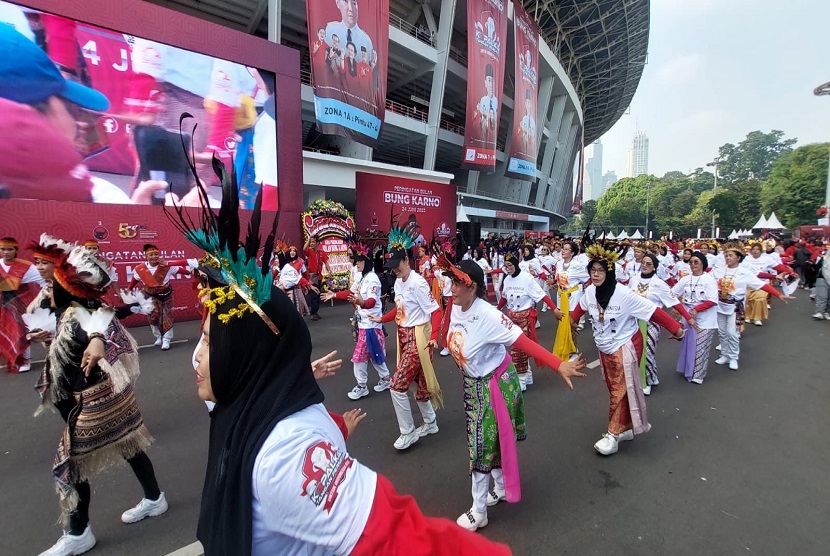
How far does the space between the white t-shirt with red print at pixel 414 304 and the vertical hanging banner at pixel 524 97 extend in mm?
23222

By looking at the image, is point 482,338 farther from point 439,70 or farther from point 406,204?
point 439,70

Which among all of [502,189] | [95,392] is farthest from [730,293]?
[502,189]

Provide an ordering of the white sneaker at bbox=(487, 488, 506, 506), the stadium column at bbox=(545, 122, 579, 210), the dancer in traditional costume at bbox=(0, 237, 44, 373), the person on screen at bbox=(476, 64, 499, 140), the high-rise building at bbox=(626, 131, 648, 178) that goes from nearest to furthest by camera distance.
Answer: the white sneaker at bbox=(487, 488, 506, 506)
the dancer in traditional costume at bbox=(0, 237, 44, 373)
the person on screen at bbox=(476, 64, 499, 140)
the stadium column at bbox=(545, 122, 579, 210)
the high-rise building at bbox=(626, 131, 648, 178)

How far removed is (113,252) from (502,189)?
30.1 metres

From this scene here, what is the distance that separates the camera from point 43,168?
830 centimetres

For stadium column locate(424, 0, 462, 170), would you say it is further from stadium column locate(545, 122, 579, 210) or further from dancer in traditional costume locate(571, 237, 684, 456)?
stadium column locate(545, 122, 579, 210)

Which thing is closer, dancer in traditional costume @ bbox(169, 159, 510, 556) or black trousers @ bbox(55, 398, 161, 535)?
dancer in traditional costume @ bbox(169, 159, 510, 556)

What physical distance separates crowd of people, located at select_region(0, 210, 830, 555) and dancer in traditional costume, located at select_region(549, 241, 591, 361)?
0.22ft

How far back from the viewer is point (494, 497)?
3018mm

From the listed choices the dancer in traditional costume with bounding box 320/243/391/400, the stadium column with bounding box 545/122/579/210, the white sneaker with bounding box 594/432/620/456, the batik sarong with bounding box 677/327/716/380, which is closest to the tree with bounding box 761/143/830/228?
the stadium column with bounding box 545/122/579/210

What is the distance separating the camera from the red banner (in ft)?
50.4

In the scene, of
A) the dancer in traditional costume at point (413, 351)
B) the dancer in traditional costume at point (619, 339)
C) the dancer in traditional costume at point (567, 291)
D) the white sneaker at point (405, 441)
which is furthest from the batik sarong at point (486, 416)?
the dancer in traditional costume at point (567, 291)

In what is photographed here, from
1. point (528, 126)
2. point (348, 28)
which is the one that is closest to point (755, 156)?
point (528, 126)

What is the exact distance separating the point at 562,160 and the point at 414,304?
43643 mm
